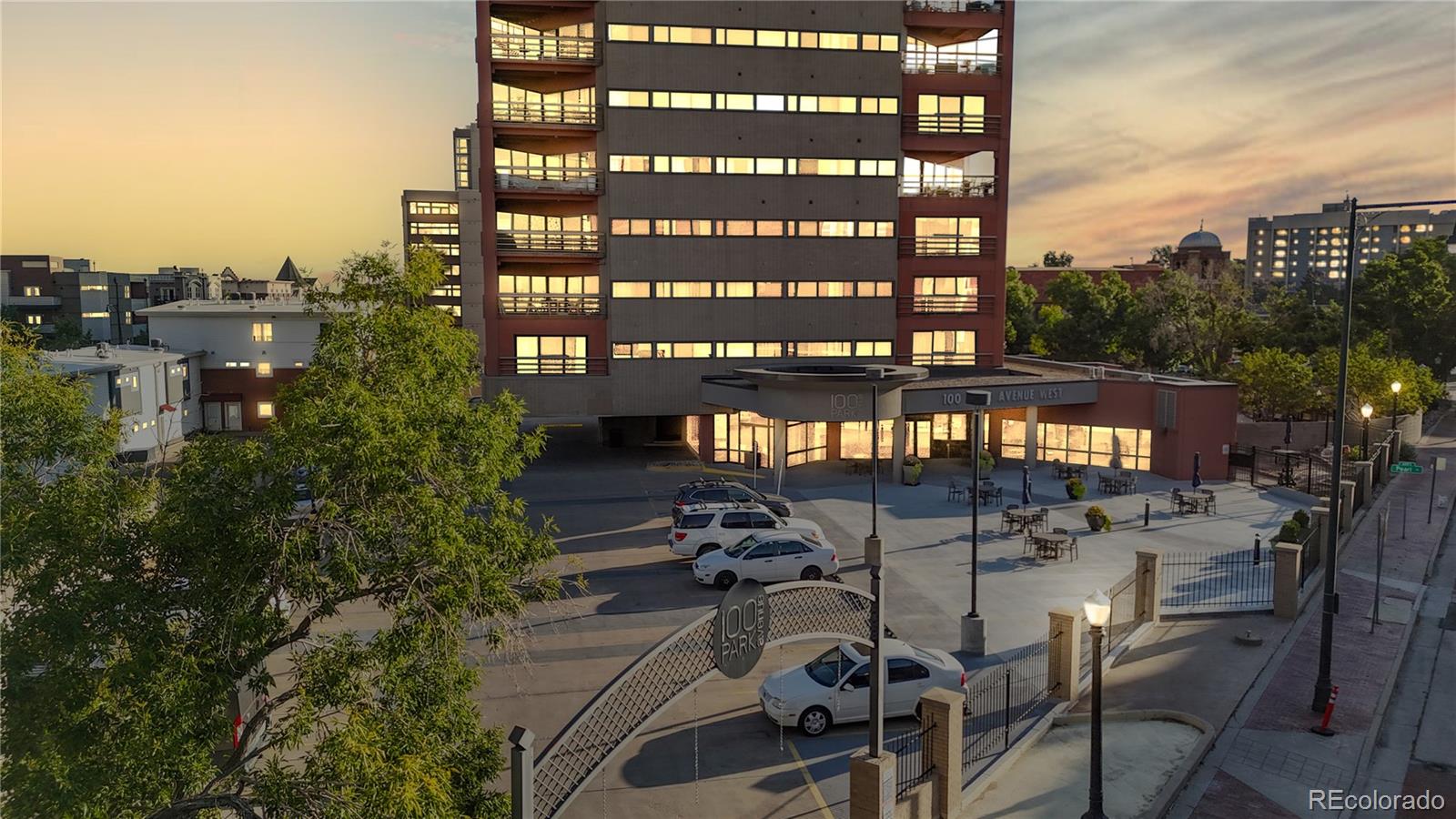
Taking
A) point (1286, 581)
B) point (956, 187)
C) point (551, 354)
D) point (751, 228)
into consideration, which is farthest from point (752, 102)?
point (1286, 581)

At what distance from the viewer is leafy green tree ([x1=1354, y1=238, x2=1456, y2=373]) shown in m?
63.9

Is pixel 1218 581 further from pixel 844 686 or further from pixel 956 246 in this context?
pixel 956 246

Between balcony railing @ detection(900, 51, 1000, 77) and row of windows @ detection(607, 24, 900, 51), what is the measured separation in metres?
2.00

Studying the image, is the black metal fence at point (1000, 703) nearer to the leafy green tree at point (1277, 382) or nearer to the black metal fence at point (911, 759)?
the black metal fence at point (911, 759)

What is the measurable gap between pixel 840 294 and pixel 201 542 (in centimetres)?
4252

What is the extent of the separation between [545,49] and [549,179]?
6353 mm

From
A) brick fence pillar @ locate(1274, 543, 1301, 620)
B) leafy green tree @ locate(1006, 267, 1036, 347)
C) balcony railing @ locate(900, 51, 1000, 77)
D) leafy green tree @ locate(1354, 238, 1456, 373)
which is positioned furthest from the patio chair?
leafy green tree @ locate(1006, 267, 1036, 347)

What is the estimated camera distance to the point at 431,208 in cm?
12738

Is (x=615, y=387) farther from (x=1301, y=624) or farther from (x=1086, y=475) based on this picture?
(x=1301, y=624)

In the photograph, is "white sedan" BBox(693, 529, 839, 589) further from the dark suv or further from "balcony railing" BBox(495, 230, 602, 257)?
"balcony railing" BBox(495, 230, 602, 257)

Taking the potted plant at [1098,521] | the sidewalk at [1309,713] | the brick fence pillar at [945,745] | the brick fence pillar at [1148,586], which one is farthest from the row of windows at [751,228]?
the brick fence pillar at [945,745]

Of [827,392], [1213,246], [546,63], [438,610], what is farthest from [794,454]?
[1213,246]

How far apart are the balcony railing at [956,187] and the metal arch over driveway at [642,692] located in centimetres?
4114

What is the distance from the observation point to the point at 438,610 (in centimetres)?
970
